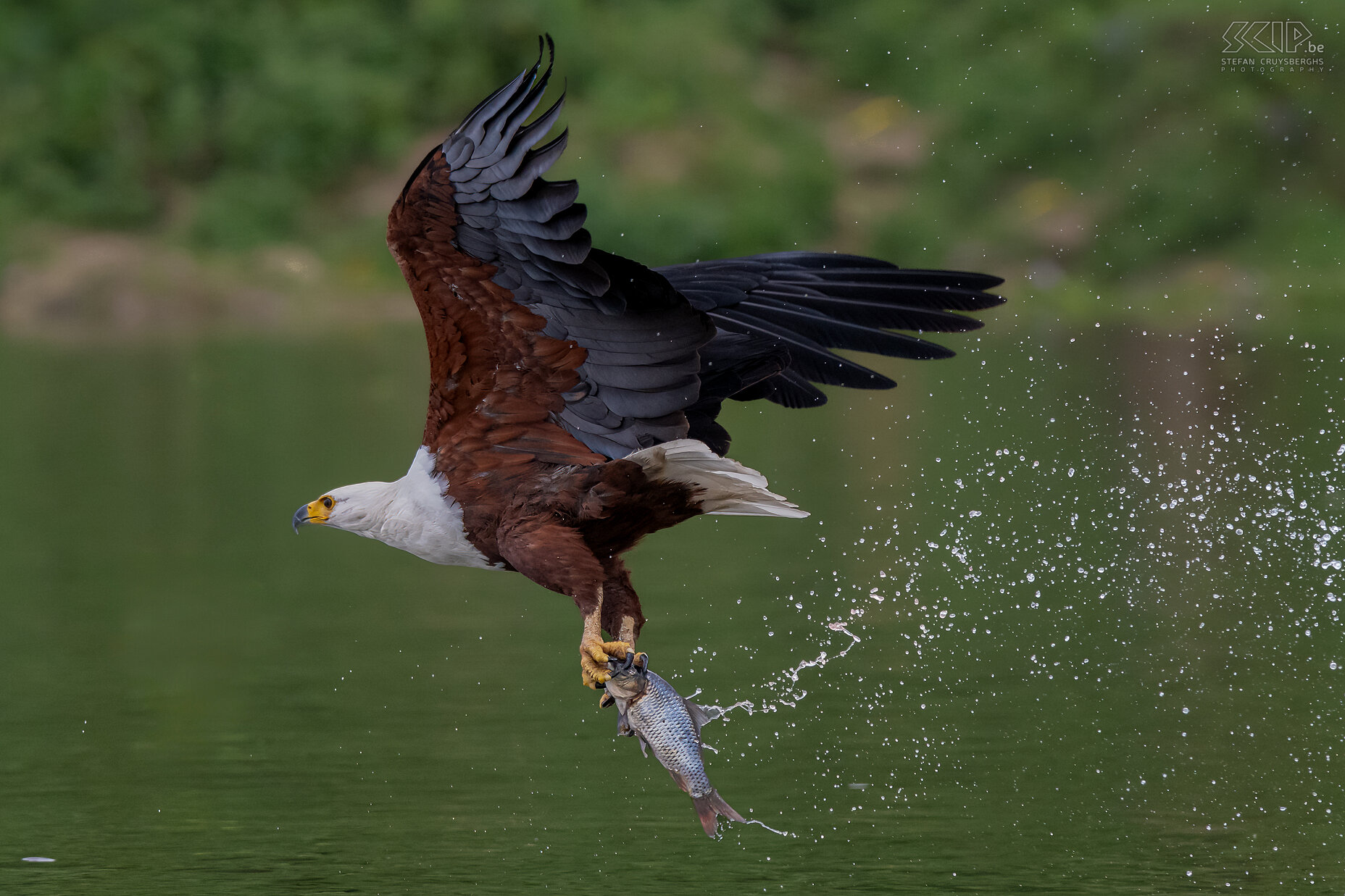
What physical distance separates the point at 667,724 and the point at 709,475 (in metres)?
0.84

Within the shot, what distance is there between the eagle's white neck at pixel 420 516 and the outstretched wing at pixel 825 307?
114cm

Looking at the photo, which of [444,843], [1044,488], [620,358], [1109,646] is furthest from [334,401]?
[620,358]

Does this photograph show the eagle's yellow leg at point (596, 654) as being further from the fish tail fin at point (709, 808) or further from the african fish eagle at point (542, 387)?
the fish tail fin at point (709, 808)

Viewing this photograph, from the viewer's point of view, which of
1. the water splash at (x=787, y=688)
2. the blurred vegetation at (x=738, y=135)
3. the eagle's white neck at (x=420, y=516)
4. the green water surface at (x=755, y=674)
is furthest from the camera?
the blurred vegetation at (x=738, y=135)

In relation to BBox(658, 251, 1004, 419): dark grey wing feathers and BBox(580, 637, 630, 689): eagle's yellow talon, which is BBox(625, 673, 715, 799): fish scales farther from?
BBox(658, 251, 1004, 419): dark grey wing feathers

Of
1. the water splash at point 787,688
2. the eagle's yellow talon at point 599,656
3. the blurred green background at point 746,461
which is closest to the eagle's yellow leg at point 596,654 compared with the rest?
the eagle's yellow talon at point 599,656

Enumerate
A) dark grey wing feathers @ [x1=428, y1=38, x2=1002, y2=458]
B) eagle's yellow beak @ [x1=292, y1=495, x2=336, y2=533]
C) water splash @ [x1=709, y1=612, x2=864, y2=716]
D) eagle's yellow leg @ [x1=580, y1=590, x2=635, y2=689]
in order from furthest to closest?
water splash @ [x1=709, y1=612, x2=864, y2=716], eagle's yellow beak @ [x1=292, y1=495, x2=336, y2=533], eagle's yellow leg @ [x1=580, y1=590, x2=635, y2=689], dark grey wing feathers @ [x1=428, y1=38, x2=1002, y2=458]

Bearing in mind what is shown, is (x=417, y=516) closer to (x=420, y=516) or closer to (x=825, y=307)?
(x=420, y=516)

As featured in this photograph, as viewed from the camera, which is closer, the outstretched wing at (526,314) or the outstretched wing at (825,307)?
the outstretched wing at (526,314)

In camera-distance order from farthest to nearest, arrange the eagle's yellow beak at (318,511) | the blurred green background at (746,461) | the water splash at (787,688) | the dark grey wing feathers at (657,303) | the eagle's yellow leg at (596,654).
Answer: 1. the water splash at (787,688)
2. the blurred green background at (746,461)
3. the eagle's yellow beak at (318,511)
4. the eagle's yellow leg at (596,654)
5. the dark grey wing feathers at (657,303)

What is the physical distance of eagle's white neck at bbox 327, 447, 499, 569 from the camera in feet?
24.6

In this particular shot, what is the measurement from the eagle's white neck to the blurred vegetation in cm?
2210

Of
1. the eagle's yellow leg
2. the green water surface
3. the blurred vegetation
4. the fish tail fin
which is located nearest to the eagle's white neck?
the eagle's yellow leg

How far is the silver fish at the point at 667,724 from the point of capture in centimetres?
672
